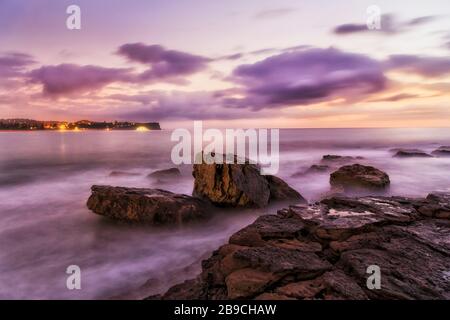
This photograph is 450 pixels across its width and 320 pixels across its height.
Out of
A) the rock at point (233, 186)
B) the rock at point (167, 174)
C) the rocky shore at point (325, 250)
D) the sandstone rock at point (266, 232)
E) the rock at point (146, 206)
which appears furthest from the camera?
the rock at point (167, 174)

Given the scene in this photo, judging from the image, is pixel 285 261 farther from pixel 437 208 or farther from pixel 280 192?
pixel 280 192

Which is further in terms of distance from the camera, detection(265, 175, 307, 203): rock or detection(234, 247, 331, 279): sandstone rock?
detection(265, 175, 307, 203): rock

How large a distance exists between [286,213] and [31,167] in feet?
56.5

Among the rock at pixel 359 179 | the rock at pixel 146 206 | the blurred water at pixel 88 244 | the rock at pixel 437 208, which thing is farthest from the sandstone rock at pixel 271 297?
the rock at pixel 359 179

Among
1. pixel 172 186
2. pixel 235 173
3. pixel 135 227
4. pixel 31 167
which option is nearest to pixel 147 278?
pixel 135 227

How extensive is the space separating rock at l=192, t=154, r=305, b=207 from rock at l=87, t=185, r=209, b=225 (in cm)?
77

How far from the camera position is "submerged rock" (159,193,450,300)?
3.43 meters

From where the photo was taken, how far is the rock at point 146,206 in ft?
24.2

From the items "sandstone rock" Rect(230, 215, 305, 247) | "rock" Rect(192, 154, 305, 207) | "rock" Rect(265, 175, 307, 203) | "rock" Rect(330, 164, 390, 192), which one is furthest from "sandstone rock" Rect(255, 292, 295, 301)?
"rock" Rect(330, 164, 390, 192)

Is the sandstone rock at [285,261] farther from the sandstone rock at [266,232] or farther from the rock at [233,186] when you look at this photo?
the rock at [233,186]

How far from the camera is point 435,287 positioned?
3.40 metres

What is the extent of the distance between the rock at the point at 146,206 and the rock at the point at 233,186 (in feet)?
2.54

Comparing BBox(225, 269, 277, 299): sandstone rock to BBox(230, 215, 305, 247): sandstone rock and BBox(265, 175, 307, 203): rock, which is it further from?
BBox(265, 175, 307, 203): rock

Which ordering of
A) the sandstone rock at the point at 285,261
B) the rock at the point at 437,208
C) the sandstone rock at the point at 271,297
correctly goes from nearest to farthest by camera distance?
1. the sandstone rock at the point at 271,297
2. the sandstone rock at the point at 285,261
3. the rock at the point at 437,208
